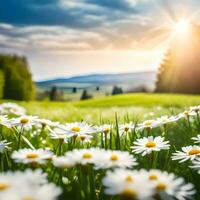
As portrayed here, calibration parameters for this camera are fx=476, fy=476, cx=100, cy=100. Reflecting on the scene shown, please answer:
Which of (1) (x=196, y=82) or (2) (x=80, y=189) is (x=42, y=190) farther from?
(1) (x=196, y=82)

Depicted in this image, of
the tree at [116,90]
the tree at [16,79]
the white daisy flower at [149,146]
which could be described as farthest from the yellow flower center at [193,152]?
the tree at [116,90]

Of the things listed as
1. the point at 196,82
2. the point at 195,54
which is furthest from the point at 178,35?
the point at 196,82

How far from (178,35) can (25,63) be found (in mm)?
25865

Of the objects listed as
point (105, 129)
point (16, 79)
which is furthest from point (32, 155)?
point (16, 79)

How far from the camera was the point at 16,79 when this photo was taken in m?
30.4

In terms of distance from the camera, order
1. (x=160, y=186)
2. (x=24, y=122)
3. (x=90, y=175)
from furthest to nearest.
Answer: (x=24, y=122) < (x=90, y=175) < (x=160, y=186)

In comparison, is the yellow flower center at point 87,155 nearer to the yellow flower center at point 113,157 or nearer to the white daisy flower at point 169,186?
the yellow flower center at point 113,157

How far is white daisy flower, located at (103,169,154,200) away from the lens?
59.2 inches

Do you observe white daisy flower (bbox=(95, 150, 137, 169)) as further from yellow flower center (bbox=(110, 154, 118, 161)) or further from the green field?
the green field

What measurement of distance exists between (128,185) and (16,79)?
29422 millimetres

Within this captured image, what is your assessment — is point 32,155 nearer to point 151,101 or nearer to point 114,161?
point 114,161

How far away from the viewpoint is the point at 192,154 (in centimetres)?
242

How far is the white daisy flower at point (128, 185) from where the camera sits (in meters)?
1.50

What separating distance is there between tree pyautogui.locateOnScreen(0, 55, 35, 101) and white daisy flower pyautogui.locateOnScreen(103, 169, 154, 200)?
1151 inches
